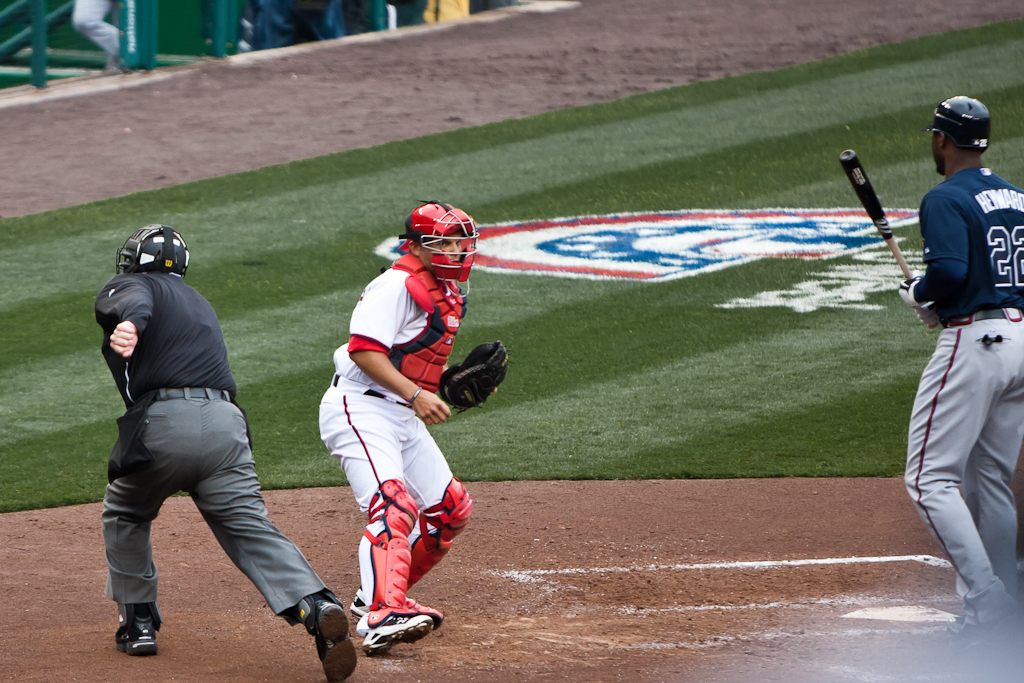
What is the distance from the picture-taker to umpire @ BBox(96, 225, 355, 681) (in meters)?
4.59

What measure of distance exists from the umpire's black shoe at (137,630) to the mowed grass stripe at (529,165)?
610 cm

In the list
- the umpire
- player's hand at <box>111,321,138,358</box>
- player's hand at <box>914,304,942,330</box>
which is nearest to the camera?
player's hand at <box>111,321,138,358</box>

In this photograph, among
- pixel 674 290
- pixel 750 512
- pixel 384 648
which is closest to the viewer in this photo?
pixel 384 648

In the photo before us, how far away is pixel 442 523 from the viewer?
513 cm

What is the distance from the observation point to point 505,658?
4699mm

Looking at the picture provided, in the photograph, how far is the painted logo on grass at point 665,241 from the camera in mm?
11188

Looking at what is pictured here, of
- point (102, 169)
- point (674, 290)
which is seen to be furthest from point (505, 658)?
point (102, 169)

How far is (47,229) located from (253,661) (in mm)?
8623

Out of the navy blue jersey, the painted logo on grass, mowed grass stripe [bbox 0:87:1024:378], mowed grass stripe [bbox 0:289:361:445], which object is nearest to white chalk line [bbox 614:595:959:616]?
the navy blue jersey

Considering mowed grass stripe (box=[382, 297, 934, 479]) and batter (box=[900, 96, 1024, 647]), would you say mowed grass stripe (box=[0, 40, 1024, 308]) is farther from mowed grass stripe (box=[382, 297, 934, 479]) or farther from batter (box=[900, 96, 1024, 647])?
batter (box=[900, 96, 1024, 647])

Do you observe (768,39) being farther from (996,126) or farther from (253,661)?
(253,661)

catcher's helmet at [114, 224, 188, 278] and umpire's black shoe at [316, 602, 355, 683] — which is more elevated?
catcher's helmet at [114, 224, 188, 278]

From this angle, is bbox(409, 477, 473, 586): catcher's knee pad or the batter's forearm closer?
the batter's forearm

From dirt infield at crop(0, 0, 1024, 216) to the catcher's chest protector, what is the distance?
29.8 ft
